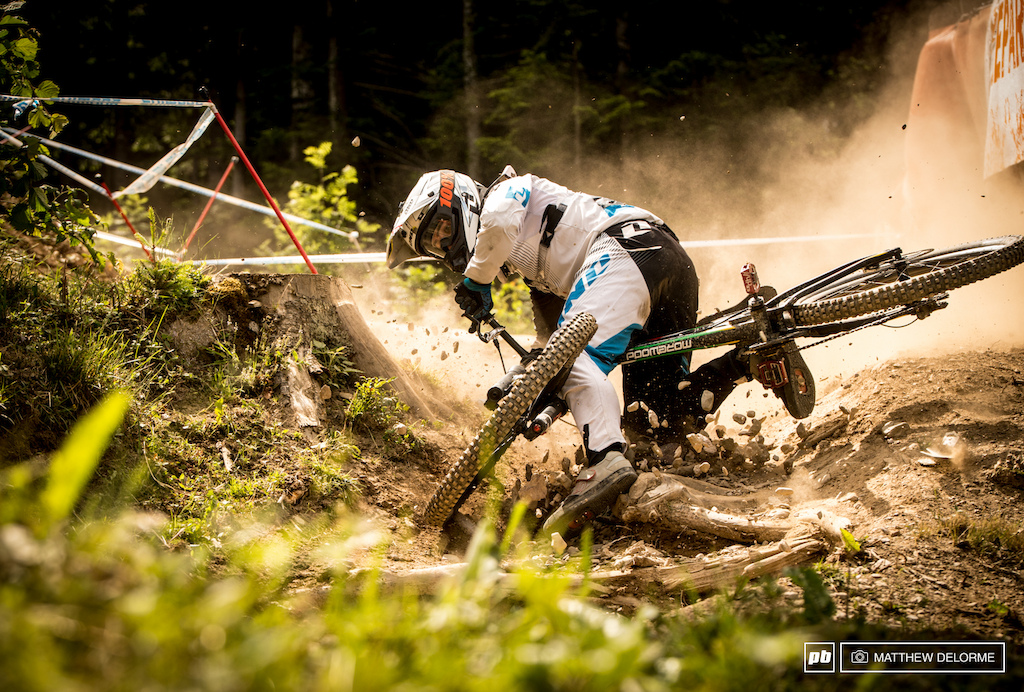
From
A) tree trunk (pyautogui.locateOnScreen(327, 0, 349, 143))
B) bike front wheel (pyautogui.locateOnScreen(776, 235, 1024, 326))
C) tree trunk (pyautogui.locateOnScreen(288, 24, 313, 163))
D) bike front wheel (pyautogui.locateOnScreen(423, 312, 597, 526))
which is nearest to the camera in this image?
bike front wheel (pyautogui.locateOnScreen(423, 312, 597, 526))

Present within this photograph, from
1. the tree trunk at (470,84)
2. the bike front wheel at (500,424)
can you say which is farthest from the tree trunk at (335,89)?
the bike front wheel at (500,424)

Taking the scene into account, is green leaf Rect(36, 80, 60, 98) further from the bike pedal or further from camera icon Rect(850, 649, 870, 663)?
the bike pedal

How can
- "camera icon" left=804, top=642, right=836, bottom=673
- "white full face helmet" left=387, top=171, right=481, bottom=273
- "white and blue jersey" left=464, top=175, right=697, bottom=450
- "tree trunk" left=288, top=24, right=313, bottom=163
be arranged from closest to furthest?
"camera icon" left=804, top=642, right=836, bottom=673
"white and blue jersey" left=464, top=175, right=697, bottom=450
"white full face helmet" left=387, top=171, right=481, bottom=273
"tree trunk" left=288, top=24, right=313, bottom=163

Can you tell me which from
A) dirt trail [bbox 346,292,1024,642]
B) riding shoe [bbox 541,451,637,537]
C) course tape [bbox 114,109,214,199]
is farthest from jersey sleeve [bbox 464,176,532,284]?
course tape [bbox 114,109,214,199]

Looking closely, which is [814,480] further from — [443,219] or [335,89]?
[335,89]

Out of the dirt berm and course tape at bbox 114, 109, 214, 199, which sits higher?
course tape at bbox 114, 109, 214, 199

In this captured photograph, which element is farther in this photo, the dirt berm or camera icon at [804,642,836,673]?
the dirt berm

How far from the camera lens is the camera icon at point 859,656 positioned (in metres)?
1.39

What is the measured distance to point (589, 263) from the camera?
380cm

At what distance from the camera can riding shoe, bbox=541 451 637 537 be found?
2865 mm

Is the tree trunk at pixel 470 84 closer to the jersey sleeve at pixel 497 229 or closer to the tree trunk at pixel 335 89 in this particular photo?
the tree trunk at pixel 335 89

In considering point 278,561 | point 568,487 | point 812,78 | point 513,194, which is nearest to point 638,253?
point 513,194

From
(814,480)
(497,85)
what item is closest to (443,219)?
(814,480)

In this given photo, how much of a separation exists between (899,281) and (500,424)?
249cm
